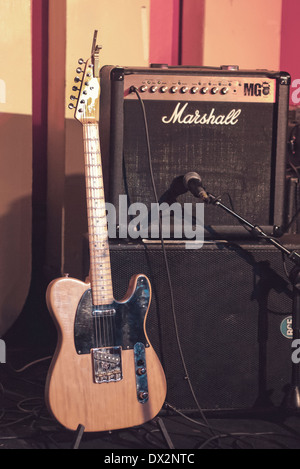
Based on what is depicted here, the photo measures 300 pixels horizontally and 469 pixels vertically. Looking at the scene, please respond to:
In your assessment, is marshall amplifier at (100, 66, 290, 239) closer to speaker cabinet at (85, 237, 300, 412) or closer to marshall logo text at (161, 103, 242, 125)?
marshall logo text at (161, 103, 242, 125)

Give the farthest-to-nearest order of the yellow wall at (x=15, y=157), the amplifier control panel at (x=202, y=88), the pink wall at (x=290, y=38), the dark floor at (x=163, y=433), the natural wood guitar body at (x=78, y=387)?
the pink wall at (x=290, y=38), the yellow wall at (x=15, y=157), the amplifier control panel at (x=202, y=88), the dark floor at (x=163, y=433), the natural wood guitar body at (x=78, y=387)

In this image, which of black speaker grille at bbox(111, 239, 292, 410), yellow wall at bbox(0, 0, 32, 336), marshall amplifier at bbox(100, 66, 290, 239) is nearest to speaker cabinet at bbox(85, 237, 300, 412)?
black speaker grille at bbox(111, 239, 292, 410)

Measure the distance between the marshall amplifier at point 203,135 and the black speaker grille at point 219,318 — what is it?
112 mm

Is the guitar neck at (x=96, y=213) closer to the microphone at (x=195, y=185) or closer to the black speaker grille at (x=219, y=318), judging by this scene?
the black speaker grille at (x=219, y=318)

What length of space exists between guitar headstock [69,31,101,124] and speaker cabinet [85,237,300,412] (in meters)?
0.39

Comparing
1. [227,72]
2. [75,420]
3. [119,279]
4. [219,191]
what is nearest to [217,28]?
[227,72]

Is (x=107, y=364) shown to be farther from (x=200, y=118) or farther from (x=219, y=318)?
(x=200, y=118)

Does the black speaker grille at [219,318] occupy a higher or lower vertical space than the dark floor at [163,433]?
higher

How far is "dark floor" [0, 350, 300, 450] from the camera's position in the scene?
5.44 feet

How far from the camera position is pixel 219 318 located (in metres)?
1.79

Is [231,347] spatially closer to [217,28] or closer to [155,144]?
[155,144]

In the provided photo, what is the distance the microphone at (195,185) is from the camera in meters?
1.63

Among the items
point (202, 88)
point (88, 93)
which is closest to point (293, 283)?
point (202, 88)

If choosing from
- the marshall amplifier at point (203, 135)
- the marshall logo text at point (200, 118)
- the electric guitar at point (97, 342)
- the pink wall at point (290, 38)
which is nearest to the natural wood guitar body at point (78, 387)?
the electric guitar at point (97, 342)
